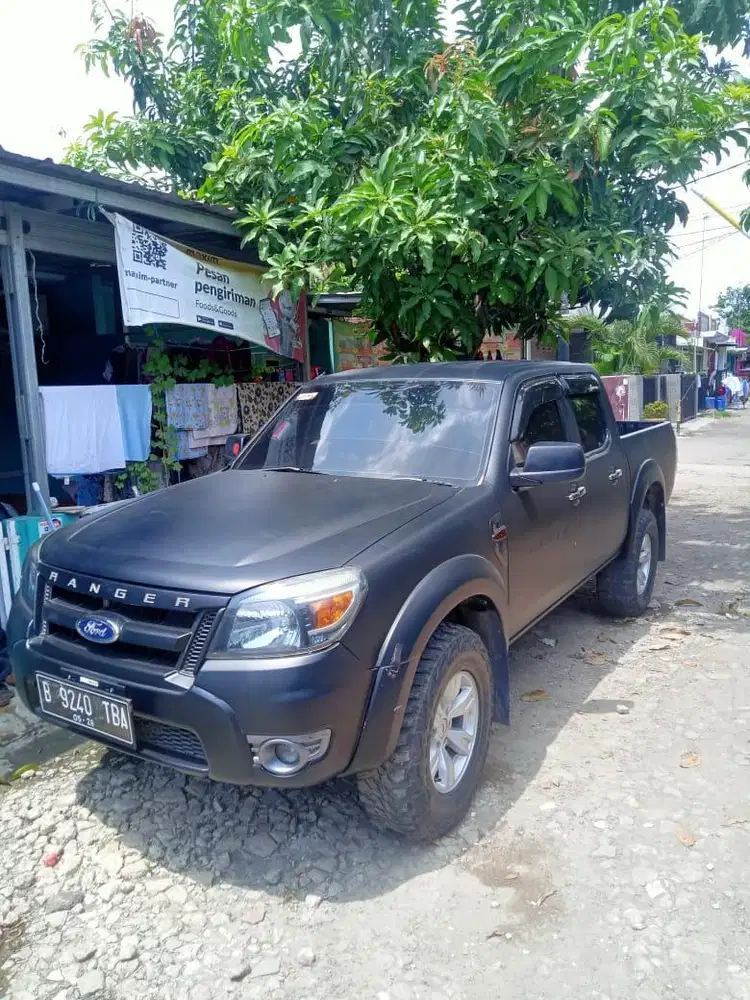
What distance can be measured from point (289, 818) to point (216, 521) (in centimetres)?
127

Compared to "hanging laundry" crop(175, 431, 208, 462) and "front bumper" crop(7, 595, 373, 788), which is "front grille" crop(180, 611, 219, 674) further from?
"hanging laundry" crop(175, 431, 208, 462)

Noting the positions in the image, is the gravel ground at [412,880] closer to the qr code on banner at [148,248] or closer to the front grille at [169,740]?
the front grille at [169,740]

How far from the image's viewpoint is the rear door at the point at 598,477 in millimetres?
4598

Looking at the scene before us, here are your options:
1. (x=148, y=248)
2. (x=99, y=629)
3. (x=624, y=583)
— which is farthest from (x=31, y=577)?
(x=624, y=583)

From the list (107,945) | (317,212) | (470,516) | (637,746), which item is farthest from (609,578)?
(107,945)

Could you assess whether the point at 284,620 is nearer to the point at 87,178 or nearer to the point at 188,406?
the point at 87,178

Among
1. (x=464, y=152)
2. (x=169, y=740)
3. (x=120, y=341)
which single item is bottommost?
(x=169, y=740)

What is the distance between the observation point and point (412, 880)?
112 inches

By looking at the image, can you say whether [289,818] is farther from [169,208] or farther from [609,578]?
[169,208]

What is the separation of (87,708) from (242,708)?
70 cm

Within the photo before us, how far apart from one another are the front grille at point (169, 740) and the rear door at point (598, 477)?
2.56 metres

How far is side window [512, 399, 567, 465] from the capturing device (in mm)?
3891

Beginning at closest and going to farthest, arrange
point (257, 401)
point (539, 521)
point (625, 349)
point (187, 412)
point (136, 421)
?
point (539, 521) → point (136, 421) → point (187, 412) → point (257, 401) → point (625, 349)

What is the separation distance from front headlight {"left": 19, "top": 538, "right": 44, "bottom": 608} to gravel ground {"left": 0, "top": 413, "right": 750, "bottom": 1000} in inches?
36.3
